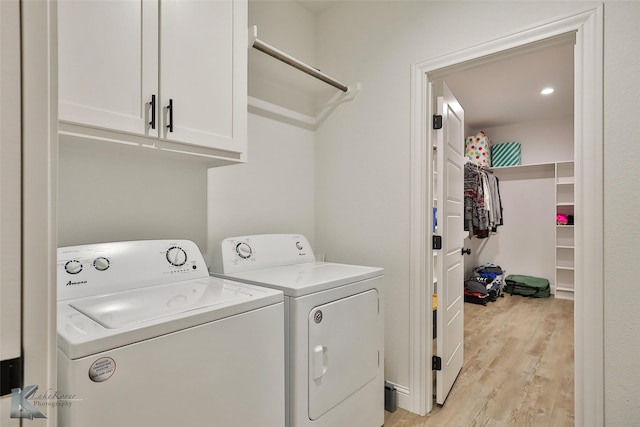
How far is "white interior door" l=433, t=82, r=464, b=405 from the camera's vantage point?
2076 millimetres

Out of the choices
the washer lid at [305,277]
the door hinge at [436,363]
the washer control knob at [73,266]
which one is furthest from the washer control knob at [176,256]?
the door hinge at [436,363]

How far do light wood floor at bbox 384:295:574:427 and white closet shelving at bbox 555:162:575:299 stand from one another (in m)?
0.79

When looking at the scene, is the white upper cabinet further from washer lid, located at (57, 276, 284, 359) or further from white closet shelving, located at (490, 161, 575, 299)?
white closet shelving, located at (490, 161, 575, 299)

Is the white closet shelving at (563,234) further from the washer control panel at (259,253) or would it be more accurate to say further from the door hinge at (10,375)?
the door hinge at (10,375)

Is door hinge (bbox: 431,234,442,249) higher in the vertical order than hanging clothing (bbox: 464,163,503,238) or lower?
lower

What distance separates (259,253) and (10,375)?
4.27 ft

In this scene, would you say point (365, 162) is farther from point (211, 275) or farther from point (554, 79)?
point (554, 79)

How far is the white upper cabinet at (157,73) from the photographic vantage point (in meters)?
1.07

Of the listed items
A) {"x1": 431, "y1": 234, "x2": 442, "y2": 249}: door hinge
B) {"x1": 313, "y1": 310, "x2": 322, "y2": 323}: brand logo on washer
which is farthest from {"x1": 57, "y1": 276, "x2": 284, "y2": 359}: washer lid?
{"x1": 431, "y1": 234, "x2": 442, "y2": 249}: door hinge

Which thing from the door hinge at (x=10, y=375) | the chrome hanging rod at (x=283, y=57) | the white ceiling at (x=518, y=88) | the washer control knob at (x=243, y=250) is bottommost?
the door hinge at (x=10, y=375)

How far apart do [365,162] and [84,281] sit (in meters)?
1.66

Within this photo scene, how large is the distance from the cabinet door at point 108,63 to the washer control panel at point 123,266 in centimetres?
48

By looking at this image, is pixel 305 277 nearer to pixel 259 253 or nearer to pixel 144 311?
pixel 259 253

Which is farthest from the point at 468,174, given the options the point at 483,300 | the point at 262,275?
the point at 262,275
